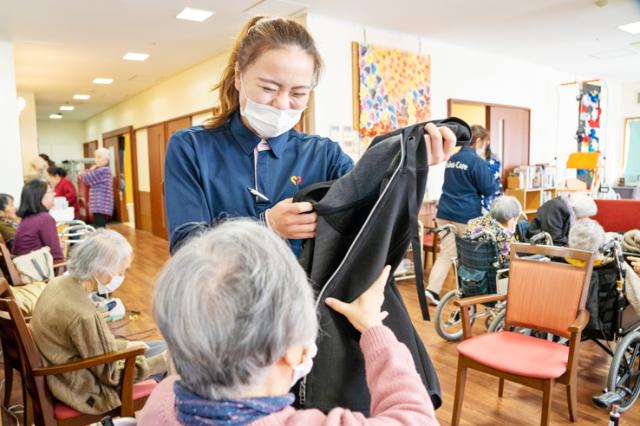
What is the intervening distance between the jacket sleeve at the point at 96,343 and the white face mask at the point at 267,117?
1276mm

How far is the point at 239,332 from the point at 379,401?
297 mm

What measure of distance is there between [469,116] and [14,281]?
7439 mm

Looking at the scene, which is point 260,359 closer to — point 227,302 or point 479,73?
point 227,302

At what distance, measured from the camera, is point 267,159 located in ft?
3.64

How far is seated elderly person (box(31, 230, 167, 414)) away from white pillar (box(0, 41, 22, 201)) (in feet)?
14.1

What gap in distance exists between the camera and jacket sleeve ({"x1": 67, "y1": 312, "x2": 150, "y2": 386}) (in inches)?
74.1

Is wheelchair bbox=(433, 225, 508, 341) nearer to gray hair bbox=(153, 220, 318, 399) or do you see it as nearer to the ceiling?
the ceiling

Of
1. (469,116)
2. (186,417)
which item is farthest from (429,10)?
(186,417)

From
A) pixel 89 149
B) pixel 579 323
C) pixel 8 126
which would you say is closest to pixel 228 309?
pixel 579 323

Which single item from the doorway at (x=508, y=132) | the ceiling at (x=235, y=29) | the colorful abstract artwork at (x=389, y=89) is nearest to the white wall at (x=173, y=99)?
the ceiling at (x=235, y=29)

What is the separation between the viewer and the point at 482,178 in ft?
14.3

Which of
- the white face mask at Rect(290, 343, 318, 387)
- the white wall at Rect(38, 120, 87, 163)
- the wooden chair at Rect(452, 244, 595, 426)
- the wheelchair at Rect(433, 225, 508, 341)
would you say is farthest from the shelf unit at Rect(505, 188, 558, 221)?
the white wall at Rect(38, 120, 87, 163)

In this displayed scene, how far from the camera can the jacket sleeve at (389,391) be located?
78 centimetres

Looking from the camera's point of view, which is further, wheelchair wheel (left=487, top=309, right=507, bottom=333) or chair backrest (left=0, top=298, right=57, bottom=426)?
wheelchair wheel (left=487, top=309, right=507, bottom=333)
